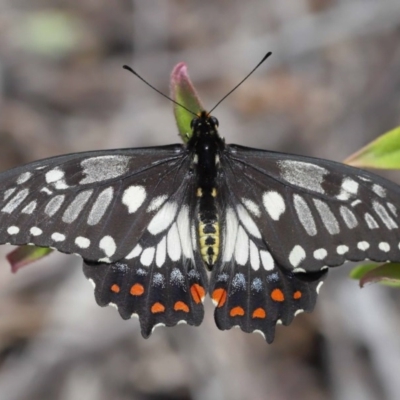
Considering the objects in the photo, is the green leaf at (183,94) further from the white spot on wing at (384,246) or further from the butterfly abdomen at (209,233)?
the white spot on wing at (384,246)

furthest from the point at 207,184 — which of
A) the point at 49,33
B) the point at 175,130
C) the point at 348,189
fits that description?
the point at 49,33

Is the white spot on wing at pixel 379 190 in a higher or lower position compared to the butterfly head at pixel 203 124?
lower

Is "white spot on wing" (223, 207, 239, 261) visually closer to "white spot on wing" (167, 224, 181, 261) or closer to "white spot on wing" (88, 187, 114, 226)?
"white spot on wing" (167, 224, 181, 261)

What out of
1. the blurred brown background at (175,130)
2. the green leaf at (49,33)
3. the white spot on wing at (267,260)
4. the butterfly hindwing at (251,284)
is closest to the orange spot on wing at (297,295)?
the butterfly hindwing at (251,284)

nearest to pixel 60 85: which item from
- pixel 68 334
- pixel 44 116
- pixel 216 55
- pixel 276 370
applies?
pixel 44 116

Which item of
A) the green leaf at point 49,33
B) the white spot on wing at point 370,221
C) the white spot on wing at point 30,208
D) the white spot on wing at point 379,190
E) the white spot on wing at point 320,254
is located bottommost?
the white spot on wing at point 320,254

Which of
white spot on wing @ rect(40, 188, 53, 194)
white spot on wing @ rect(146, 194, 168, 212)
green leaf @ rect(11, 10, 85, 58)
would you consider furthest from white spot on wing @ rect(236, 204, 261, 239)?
green leaf @ rect(11, 10, 85, 58)

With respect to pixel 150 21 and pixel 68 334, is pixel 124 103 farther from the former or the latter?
pixel 68 334
